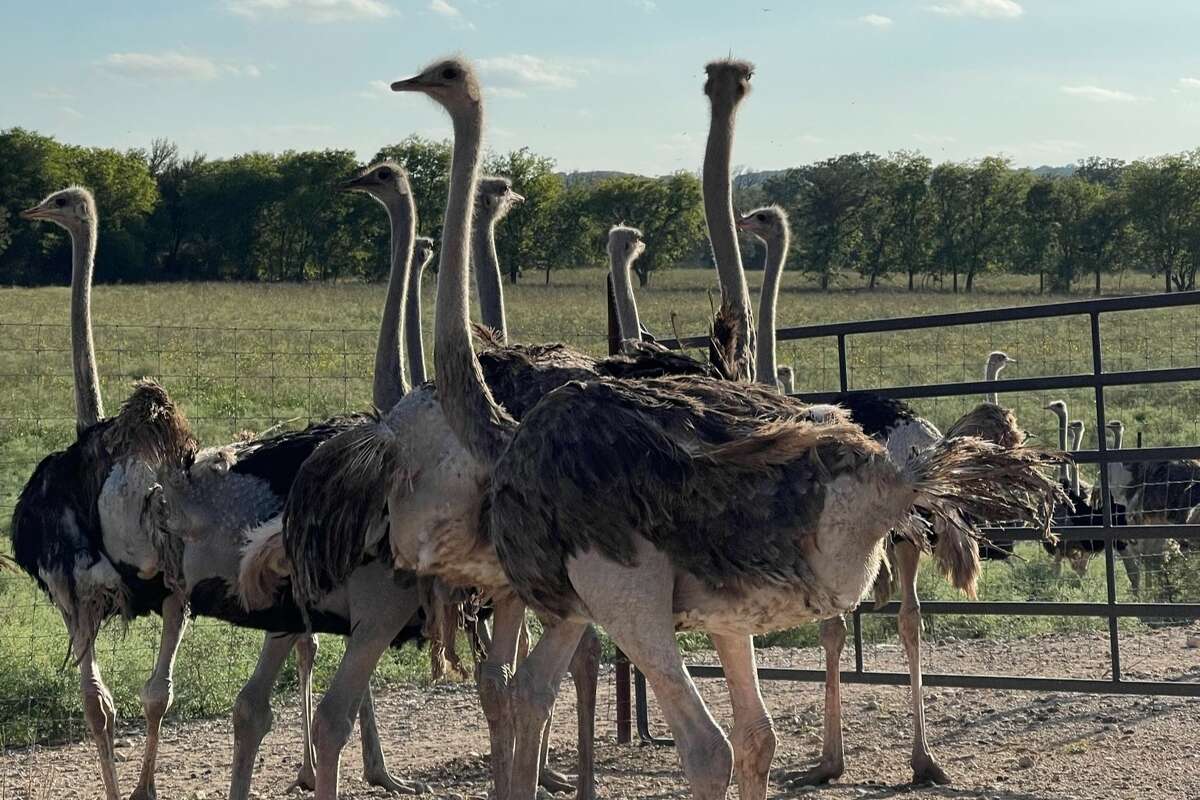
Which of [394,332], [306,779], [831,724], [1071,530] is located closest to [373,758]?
[306,779]

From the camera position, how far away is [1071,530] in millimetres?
6348

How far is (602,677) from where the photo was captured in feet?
27.4

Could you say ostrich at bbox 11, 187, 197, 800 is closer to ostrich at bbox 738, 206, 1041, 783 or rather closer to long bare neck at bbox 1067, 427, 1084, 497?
ostrich at bbox 738, 206, 1041, 783

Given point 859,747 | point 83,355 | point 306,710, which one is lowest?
point 859,747

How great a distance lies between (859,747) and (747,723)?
84.9 inches

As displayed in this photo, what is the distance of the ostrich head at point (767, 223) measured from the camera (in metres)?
7.30

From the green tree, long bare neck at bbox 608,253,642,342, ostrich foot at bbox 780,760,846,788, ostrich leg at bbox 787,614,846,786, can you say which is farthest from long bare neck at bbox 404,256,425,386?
the green tree

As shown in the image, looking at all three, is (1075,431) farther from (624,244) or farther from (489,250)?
(489,250)

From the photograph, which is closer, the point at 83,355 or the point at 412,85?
the point at 412,85

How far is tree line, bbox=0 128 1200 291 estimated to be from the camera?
4703cm

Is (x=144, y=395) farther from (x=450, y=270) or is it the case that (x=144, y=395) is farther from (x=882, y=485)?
(x=882, y=485)

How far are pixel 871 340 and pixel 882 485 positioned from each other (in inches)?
1028

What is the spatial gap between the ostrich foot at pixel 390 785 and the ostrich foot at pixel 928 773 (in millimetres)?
1799

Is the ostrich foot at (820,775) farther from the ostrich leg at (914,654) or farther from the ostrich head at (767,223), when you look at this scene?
the ostrich head at (767,223)
